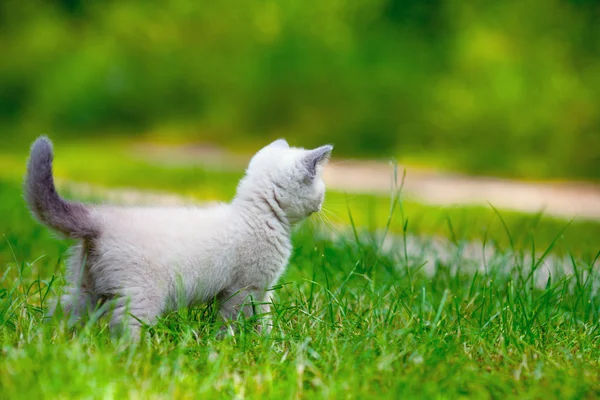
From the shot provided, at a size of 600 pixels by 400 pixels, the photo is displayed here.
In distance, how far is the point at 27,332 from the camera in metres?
2.62

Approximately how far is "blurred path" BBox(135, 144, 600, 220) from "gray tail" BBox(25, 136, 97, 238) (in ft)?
15.8

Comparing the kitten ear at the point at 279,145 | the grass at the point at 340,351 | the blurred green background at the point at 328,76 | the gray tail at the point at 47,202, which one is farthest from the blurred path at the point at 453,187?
the gray tail at the point at 47,202

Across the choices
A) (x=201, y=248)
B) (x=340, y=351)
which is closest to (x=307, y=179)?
Answer: (x=201, y=248)

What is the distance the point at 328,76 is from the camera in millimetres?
10875

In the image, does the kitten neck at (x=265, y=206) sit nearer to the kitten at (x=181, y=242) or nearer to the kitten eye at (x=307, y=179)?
the kitten at (x=181, y=242)

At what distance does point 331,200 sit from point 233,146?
4.72m

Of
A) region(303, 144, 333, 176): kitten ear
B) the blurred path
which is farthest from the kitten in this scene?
the blurred path

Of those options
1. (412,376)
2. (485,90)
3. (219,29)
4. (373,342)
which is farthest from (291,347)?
(219,29)

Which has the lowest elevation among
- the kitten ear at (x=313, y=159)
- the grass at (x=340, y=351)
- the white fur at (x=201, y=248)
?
the grass at (x=340, y=351)

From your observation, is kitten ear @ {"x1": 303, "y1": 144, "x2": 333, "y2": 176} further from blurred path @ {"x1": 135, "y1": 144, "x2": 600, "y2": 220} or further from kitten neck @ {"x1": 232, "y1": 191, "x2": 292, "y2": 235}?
blurred path @ {"x1": 135, "y1": 144, "x2": 600, "y2": 220}

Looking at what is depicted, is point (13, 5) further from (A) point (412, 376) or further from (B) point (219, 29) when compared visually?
Answer: (A) point (412, 376)

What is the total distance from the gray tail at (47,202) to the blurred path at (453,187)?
4.80m

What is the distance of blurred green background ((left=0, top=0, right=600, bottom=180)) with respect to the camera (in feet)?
31.4

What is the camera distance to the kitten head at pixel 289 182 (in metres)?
3.02
